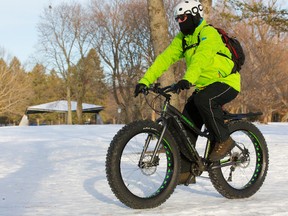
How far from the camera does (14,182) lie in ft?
19.8

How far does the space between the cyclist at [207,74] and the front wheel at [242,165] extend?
20 cm

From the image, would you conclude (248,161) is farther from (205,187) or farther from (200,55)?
(200,55)

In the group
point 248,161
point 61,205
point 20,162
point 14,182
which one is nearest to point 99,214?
point 61,205

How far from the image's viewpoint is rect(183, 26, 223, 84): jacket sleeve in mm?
3746

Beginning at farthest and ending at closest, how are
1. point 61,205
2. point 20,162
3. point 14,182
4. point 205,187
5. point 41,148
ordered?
point 41,148
point 20,162
point 14,182
point 205,187
point 61,205

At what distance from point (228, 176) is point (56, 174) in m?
3.44

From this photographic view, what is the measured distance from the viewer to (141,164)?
3.72 m

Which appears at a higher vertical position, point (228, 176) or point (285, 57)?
point (285, 57)

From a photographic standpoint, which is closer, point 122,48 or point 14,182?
point 14,182

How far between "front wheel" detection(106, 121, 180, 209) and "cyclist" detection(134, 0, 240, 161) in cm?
45

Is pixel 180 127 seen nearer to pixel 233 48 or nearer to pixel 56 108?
pixel 233 48

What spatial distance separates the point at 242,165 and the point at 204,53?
1.36 meters

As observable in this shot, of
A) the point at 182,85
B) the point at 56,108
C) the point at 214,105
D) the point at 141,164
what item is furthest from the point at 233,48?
the point at 56,108

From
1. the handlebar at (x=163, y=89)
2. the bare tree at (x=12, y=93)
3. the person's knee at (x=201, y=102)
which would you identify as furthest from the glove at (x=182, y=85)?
the bare tree at (x=12, y=93)
